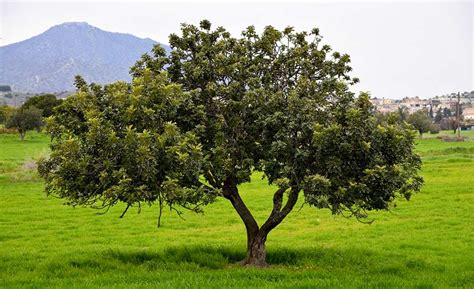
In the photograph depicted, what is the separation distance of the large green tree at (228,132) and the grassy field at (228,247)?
7.88ft

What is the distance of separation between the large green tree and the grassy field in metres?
2.40

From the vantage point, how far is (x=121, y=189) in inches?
549

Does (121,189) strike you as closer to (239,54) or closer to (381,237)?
(239,54)

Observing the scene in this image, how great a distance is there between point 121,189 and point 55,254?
30.5ft

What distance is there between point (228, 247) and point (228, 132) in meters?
6.56

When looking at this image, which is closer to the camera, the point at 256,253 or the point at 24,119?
the point at 256,253

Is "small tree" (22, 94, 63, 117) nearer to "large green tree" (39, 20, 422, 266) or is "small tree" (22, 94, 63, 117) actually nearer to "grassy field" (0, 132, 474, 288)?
"grassy field" (0, 132, 474, 288)

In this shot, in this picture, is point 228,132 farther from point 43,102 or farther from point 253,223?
point 43,102

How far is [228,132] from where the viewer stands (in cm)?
1745

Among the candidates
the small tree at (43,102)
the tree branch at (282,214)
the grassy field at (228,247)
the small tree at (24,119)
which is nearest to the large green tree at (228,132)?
the tree branch at (282,214)

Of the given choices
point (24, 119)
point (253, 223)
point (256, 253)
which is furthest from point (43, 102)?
point (256, 253)

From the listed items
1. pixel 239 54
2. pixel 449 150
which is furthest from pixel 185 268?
pixel 449 150

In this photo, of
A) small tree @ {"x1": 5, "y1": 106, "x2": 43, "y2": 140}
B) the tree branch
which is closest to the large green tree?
the tree branch

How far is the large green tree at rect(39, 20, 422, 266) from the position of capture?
14.6 m
